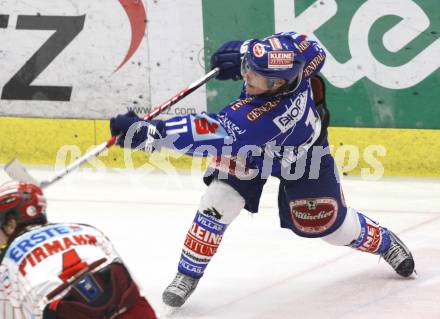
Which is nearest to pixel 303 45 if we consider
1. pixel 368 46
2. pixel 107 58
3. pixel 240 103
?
pixel 240 103

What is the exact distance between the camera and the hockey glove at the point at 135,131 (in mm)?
4078

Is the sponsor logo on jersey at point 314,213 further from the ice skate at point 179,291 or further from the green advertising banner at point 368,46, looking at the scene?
the green advertising banner at point 368,46

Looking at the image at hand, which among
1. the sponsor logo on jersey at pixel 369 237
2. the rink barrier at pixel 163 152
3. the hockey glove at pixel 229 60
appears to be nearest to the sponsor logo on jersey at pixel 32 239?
the hockey glove at pixel 229 60

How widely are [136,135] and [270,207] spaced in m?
2.13

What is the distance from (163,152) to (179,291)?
2.10 metres

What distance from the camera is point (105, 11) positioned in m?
6.76

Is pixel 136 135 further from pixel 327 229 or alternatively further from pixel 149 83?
pixel 149 83

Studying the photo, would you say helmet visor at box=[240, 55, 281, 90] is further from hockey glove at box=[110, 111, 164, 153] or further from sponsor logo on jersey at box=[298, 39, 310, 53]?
hockey glove at box=[110, 111, 164, 153]

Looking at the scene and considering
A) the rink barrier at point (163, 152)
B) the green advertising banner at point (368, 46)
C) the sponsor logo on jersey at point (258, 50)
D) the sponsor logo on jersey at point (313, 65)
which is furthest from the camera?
the rink barrier at point (163, 152)

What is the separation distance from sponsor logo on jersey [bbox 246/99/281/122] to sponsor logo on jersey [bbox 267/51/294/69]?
5.2 inches

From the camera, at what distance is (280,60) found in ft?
14.1

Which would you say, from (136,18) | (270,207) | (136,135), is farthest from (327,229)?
(136,18)

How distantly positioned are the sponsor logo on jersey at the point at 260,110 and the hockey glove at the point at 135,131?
1.04 feet

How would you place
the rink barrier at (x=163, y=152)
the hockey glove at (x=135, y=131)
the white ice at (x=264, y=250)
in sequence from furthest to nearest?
the rink barrier at (x=163, y=152) < the white ice at (x=264, y=250) < the hockey glove at (x=135, y=131)
